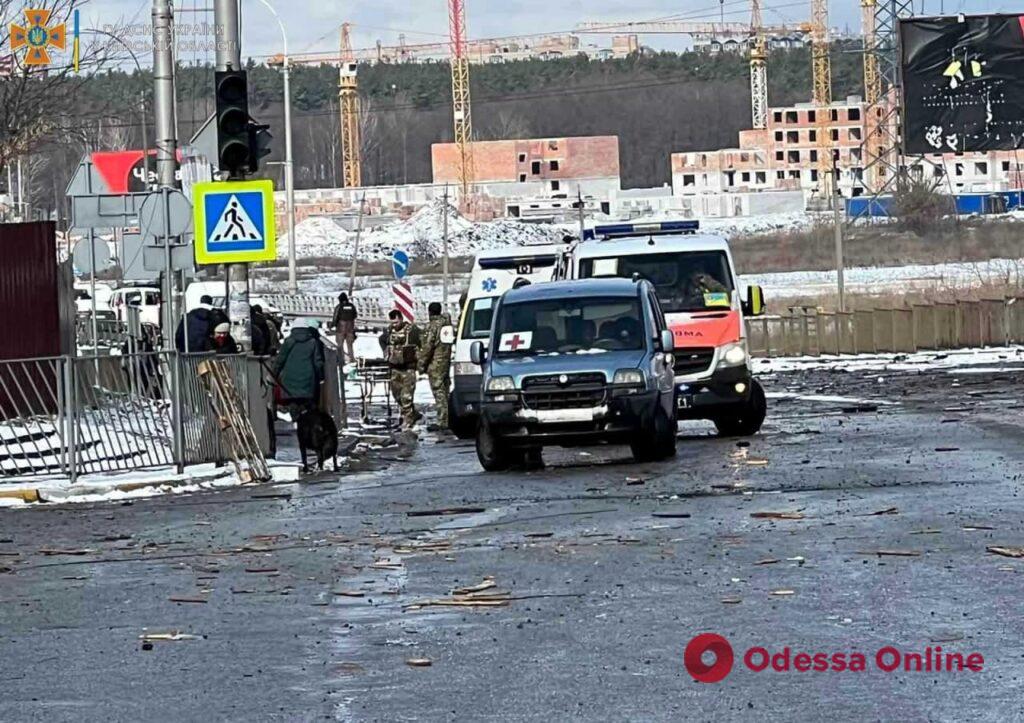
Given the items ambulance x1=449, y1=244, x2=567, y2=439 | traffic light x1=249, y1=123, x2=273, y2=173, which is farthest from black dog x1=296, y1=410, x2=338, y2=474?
traffic light x1=249, y1=123, x2=273, y2=173

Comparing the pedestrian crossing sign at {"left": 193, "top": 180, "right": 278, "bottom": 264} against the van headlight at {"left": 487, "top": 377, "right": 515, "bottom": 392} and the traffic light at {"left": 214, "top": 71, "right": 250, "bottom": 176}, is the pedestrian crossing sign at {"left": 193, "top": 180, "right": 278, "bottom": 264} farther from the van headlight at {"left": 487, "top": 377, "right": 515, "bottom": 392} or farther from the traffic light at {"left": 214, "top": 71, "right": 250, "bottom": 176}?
the van headlight at {"left": 487, "top": 377, "right": 515, "bottom": 392}

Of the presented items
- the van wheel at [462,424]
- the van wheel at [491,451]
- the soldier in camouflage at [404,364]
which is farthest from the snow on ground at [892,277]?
the van wheel at [491,451]

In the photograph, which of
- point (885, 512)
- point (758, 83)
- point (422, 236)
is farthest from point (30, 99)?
point (758, 83)

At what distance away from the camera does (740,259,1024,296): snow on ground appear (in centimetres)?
7781

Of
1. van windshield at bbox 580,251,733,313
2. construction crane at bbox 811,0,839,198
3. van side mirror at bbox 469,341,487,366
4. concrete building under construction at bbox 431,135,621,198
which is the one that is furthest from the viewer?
concrete building under construction at bbox 431,135,621,198

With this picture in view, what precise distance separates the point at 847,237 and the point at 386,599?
307 feet

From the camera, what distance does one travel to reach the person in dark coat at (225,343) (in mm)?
23719

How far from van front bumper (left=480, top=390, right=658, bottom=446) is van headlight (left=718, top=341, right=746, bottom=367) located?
403 centimetres

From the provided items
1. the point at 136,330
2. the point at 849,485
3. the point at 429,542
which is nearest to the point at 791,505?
the point at 849,485

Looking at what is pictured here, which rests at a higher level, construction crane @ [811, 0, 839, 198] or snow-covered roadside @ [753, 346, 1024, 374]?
construction crane @ [811, 0, 839, 198]

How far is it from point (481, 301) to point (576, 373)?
30.7 feet

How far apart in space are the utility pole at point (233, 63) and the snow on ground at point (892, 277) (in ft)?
162

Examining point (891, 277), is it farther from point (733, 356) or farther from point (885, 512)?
point (885, 512)

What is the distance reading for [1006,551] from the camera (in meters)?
11.9
